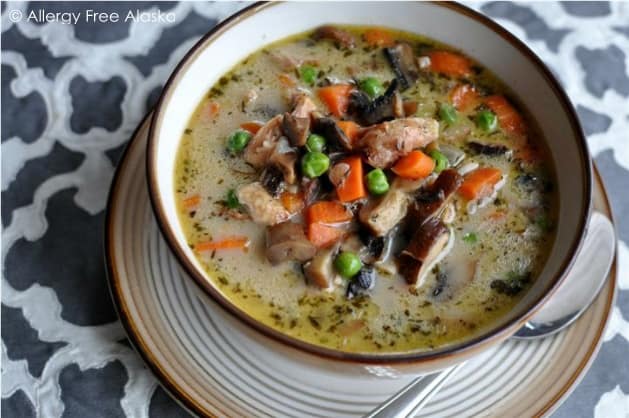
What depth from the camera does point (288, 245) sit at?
2.97m

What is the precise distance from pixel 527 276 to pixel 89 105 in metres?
2.29

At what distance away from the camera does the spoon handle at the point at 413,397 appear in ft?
9.00

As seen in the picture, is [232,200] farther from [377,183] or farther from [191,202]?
[377,183]

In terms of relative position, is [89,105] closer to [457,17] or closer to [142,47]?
[142,47]

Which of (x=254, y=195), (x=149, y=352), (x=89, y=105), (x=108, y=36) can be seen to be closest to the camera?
(x=149, y=352)

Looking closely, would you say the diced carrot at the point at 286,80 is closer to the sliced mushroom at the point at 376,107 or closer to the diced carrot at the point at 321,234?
the sliced mushroom at the point at 376,107

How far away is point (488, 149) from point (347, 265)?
0.86 meters

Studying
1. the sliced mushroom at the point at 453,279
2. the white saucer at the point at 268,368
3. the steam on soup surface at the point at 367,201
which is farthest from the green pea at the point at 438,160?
the white saucer at the point at 268,368

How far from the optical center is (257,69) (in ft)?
11.9

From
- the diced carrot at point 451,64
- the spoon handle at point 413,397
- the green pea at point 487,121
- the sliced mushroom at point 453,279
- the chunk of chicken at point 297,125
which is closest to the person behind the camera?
the spoon handle at point 413,397

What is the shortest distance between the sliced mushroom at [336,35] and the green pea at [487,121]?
27.9 inches

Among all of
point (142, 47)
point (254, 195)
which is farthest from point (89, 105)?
point (254, 195)

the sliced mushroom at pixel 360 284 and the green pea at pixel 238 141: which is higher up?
the green pea at pixel 238 141

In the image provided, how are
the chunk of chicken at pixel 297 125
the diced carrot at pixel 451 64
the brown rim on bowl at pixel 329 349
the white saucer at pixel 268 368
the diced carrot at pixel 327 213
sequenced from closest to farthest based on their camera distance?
the brown rim on bowl at pixel 329 349
the white saucer at pixel 268 368
the diced carrot at pixel 327 213
the chunk of chicken at pixel 297 125
the diced carrot at pixel 451 64
